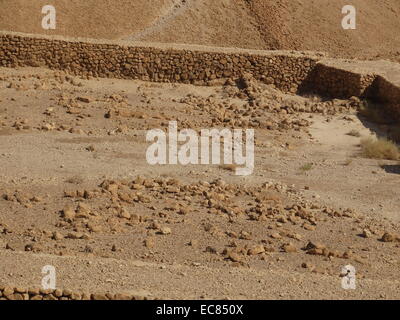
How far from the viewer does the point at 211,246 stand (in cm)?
898

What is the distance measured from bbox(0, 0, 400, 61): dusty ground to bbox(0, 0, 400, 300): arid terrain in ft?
15.1

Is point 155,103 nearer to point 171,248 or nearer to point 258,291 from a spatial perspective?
point 171,248

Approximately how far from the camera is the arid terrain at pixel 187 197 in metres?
7.68

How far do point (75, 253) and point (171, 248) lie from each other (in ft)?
3.45

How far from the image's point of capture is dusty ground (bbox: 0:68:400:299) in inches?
304

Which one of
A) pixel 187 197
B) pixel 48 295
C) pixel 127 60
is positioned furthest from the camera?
pixel 127 60

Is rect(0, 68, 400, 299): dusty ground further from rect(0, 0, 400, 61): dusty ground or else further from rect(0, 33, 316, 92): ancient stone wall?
rect(0, 0, 400, 61): dusty ground

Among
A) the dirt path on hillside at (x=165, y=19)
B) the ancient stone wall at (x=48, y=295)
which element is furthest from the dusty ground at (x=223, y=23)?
the ancient stone wall at (x=48, y=295)

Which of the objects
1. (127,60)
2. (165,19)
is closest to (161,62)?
(127,60)

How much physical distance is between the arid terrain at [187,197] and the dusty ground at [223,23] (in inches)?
182

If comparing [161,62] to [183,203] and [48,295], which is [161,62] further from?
[48,295]

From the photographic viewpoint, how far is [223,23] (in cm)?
2220

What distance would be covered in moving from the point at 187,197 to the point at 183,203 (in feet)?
0.81

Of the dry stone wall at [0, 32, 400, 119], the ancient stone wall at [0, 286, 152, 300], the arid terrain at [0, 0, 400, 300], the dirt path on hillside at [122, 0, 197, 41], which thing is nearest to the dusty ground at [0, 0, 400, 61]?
the dirt path on hillside at [122, 0, 197, 41]
